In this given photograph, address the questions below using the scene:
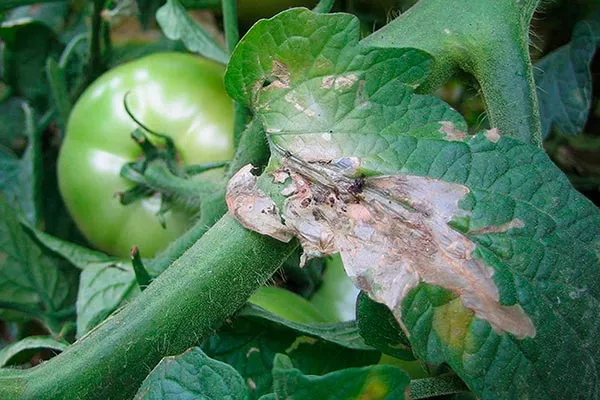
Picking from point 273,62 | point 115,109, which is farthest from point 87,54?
point 273,62

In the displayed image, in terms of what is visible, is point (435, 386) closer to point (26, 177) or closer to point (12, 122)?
point (26, 177)

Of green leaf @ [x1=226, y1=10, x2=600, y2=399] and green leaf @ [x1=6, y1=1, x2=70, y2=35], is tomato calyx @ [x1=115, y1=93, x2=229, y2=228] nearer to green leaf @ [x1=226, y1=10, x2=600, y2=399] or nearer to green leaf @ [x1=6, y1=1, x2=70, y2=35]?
green leaf @ [x1=226, y1=10, x2=600, y2=399]

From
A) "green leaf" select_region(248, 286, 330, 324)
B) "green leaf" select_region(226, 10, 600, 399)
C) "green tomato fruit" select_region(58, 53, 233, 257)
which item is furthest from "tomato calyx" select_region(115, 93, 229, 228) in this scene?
"green leaf" select_region(226, 10, 600, 399)

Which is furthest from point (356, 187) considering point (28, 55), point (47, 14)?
point (47, 14)

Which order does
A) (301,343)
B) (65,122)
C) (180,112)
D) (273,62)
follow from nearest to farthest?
(273,62) → (301,343) → (180,112) → (65,122)

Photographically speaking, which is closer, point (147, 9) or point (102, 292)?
point (102, 292)

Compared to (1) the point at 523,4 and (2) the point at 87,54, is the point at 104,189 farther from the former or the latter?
(1) the point at 523,4

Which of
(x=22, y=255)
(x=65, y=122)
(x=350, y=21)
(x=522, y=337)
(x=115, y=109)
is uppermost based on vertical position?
(x=350, y=21)
